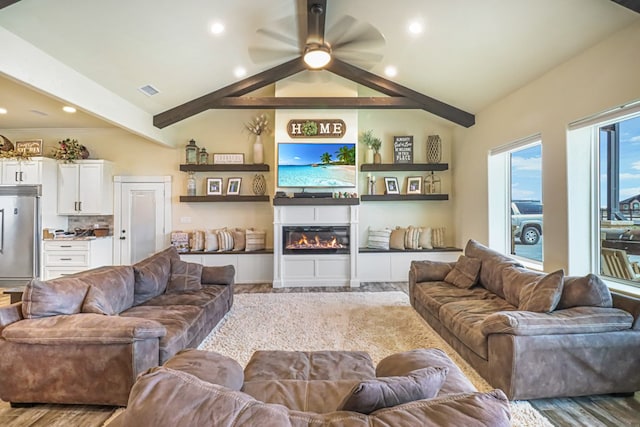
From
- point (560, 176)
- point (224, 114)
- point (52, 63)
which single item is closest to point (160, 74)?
point (52, 63)

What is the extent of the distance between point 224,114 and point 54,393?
5289 millimetres

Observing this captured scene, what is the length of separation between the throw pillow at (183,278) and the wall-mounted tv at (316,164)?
7.91 ft

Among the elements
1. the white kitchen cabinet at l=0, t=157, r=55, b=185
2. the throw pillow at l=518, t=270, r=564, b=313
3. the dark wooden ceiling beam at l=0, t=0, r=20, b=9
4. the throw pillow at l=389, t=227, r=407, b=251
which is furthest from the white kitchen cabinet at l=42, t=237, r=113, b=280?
the throw pillow at l=518, t=270, r=564, b=313

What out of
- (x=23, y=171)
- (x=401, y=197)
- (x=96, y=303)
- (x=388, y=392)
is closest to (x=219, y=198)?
(x=23, y=171)

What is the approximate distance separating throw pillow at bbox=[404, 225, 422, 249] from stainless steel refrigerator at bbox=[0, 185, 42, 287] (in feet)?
21.3

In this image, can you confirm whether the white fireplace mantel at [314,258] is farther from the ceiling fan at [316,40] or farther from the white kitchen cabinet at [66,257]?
the white kitchen cabinet at [66,257]

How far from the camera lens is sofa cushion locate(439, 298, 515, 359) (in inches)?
100

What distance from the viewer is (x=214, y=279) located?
13.4 ft

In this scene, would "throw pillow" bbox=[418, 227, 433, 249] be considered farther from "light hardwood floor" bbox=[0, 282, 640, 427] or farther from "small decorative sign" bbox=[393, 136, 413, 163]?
"light hardwood floor" bbox=[0, 282, 640, 427]

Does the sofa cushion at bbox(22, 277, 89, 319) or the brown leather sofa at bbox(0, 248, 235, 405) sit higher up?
the sofa cushion at bbox(22, 277, 89, 319)

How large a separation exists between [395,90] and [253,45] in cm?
238

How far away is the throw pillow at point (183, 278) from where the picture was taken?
3705mm

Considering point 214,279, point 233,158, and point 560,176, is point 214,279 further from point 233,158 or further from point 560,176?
point 560,176

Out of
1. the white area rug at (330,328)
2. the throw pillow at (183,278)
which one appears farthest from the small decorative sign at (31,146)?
the white area rug at (330,328)
